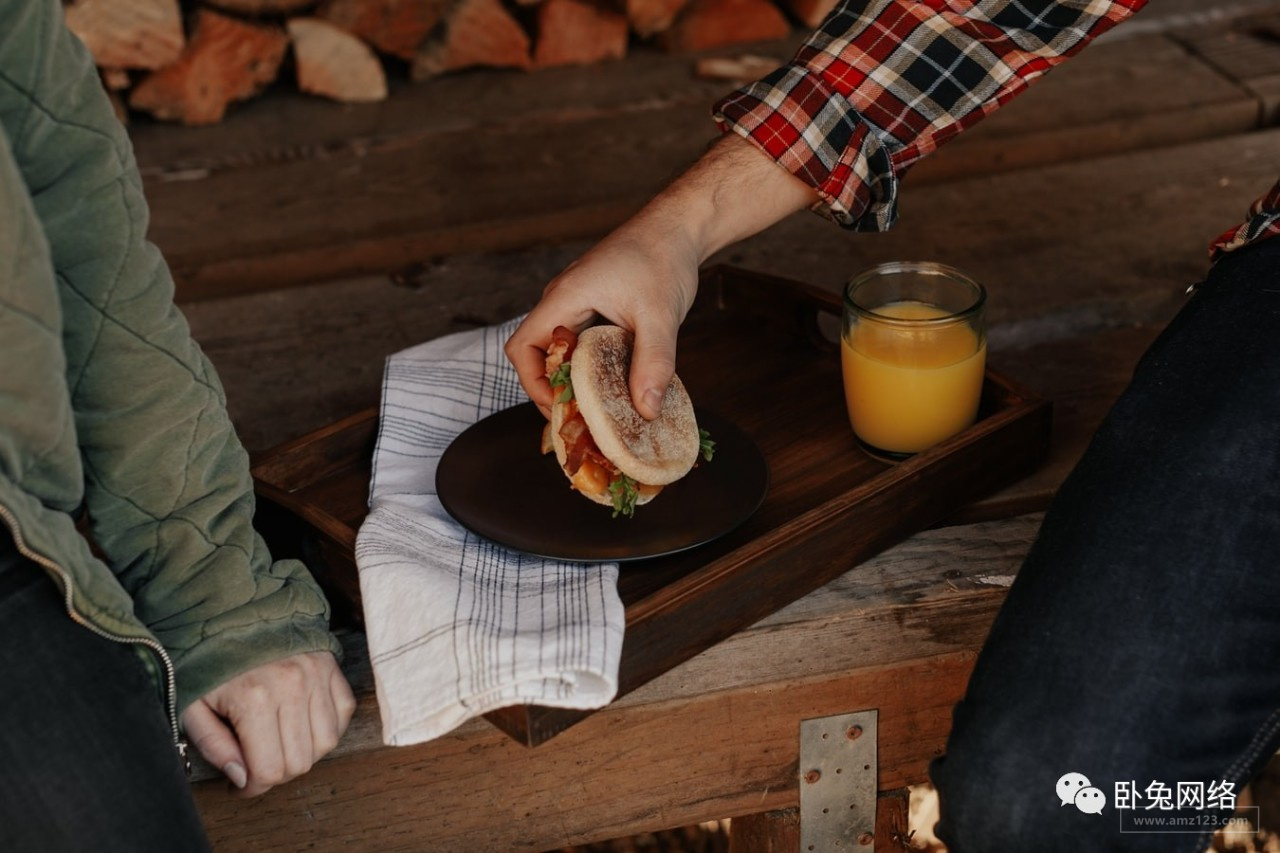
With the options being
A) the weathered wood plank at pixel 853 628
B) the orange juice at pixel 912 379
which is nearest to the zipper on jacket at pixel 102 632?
the weathered wood plank at pixel 853 628

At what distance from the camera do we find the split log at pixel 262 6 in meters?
2.94

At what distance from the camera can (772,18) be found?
329 centimetres

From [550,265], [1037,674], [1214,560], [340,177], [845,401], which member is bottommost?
[340,177]

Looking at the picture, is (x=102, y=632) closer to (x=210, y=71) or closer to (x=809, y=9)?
(x=210, y=71)

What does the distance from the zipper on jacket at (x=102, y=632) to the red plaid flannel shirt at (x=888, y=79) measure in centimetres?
84

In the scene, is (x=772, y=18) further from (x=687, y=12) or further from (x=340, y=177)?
(x=340, y=177)

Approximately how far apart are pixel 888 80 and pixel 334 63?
1.84 meters

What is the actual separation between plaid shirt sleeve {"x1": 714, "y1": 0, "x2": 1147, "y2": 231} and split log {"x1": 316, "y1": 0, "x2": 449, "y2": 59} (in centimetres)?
173

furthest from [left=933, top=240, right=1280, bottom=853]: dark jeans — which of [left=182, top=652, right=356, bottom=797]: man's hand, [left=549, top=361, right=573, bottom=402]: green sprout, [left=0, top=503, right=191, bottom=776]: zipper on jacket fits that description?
[left=0, top=503, right=191, bottom=776]: zipper on jacket

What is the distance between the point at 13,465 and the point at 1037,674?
2.75 feet

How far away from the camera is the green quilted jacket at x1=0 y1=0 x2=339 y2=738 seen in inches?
40.9

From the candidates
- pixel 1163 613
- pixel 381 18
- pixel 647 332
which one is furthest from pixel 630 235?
pixel 381 18

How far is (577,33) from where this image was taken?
10.5 feet

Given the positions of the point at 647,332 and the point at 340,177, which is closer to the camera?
the point at 647,332
